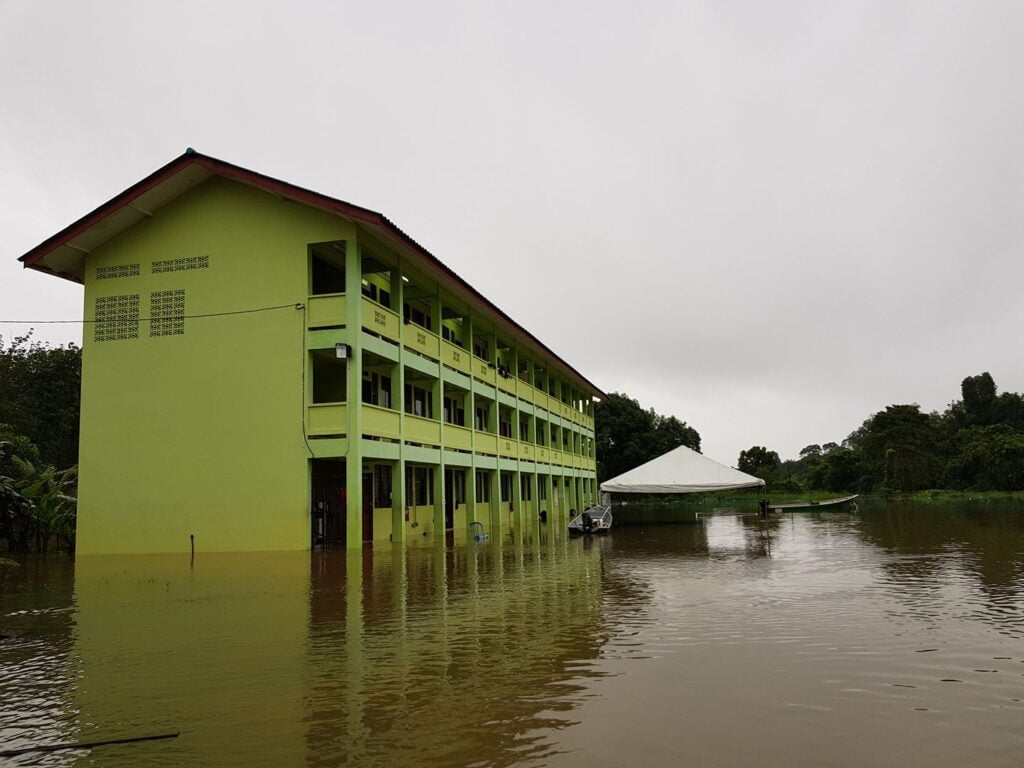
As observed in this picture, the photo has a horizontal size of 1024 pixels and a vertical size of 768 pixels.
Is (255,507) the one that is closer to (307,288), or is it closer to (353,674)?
(307,288)

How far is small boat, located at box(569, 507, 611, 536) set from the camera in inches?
1088

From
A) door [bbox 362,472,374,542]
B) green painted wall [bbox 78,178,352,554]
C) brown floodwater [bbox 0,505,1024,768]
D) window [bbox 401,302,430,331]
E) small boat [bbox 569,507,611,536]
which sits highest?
window [bbox 401,302,430,331]

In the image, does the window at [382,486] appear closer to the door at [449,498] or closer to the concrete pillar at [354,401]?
the door at [449,498]

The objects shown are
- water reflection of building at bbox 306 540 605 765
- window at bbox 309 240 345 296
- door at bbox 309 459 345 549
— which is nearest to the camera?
water reflection of building at bbox 306 540 605 765

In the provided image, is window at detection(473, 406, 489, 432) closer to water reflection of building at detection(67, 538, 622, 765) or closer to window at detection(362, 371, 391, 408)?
window at detection(362, 371, 391, 408)

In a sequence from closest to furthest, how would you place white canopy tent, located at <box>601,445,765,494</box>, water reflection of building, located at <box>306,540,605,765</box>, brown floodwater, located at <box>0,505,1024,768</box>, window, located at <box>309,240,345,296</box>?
brown floodwater, located at <box>0,505,1024,768</box>
water reflection of building, located at <box>306,540,605,765</box>
window, located at <box>309,240,345,296</box>
white canopy tent, located at <box>601,445,765,494</box>

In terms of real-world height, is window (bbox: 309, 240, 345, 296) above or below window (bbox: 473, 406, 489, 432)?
above

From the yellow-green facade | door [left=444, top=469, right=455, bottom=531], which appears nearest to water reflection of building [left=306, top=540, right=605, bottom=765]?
the yellow-green facade

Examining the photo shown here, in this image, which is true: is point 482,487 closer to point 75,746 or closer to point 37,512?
point 37,512

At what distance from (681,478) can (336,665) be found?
1049 inches

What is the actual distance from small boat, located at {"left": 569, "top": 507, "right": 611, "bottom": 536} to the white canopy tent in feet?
10.1

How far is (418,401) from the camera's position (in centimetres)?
2956

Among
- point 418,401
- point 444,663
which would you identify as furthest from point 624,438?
point 444,663

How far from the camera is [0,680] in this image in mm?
6922
